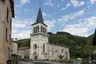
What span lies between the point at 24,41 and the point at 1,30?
111456 millimetres

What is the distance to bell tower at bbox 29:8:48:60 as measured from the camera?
10138 centimetres

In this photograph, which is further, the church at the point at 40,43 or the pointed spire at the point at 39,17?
the pointed spire at the point at 39,17

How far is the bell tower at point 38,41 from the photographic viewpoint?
101375 mm

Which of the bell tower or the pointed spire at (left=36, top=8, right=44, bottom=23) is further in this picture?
Answer: the pointed spire at (left=36, top=8, right=44, bottom=23)

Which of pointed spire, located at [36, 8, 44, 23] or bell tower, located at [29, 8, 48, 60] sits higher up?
pointed spire, located at [36, 8, 44, 23]

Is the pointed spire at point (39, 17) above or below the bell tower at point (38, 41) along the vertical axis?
above

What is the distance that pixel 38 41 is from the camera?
10331 centimetres

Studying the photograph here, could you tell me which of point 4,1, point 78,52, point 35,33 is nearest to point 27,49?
point 35,33

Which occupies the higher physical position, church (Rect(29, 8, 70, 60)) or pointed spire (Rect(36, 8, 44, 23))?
pointed spire (Rect(36, 8, 44, 23))

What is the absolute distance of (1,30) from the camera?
22828 mm

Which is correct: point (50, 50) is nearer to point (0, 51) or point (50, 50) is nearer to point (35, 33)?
point (35, 33)

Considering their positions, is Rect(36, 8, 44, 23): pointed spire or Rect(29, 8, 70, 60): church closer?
Rect(29, 8, 70, 60): church

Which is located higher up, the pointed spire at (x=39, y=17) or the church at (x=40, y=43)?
the pointed spire at (x=39, y=17)

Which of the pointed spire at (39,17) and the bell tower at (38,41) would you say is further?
the pointed spire at (39,17)
